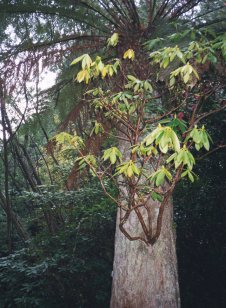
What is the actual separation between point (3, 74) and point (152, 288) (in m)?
2.99

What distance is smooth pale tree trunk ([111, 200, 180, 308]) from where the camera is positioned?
109 inches

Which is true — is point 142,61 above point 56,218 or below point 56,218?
above

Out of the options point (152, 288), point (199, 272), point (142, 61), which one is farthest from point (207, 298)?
point (142, 61)

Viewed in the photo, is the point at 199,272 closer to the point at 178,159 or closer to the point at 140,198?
the point at 140,198

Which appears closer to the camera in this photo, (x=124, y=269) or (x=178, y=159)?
(x=178, y=159)

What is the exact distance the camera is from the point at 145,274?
9.23 ft

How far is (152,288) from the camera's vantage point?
109 inches

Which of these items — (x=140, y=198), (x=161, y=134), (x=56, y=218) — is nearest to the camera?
(x=161, y=134)

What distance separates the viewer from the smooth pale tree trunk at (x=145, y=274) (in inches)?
109

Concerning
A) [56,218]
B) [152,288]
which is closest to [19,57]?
[152,288]

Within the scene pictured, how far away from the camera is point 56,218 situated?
7.85m

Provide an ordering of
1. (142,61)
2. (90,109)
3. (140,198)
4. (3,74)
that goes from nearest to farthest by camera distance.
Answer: (140,198) < (142,61) < (3,74) < (90,109)

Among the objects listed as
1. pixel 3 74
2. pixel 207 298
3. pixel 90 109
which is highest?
pixel 3 74

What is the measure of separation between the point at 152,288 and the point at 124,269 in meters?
0.31
